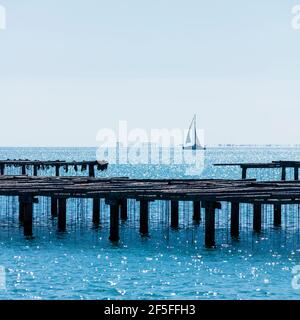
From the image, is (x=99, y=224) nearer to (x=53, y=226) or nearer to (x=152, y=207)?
(x=53, y=226)

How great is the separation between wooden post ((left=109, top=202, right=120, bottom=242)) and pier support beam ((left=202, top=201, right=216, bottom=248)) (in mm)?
4998

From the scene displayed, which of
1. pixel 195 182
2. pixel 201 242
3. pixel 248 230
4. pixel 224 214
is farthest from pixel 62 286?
pixel 224 214

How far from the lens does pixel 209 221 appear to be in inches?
1426

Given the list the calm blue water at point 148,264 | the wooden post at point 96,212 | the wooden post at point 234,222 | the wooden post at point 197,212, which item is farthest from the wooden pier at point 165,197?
the wooden post at point 96,212

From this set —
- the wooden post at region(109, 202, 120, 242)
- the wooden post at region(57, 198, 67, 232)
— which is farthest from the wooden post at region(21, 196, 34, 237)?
the wooden post at region(109, 202, 120, 242)

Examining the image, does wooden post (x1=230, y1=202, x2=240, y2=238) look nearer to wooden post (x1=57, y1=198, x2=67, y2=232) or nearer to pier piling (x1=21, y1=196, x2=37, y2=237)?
wooden post (x1=57, y1=198, x2=67, y2=232)

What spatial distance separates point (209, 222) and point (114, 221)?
549 centimetres

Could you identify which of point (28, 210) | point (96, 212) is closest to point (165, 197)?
point (28, 210)

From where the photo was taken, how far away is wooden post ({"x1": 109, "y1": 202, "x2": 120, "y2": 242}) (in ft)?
126

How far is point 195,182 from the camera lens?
1996 inches

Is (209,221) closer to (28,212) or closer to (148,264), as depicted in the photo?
(148,264)

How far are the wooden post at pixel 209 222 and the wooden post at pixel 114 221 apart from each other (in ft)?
16.5
